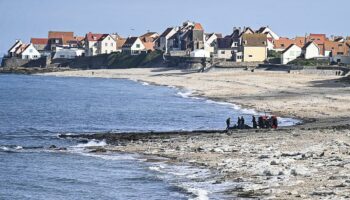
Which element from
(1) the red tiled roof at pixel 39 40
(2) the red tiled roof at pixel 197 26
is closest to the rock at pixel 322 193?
(2) the red tiled roof at pixel 197 26

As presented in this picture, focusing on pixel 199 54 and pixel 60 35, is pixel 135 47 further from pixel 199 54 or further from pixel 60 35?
pixel 60 35

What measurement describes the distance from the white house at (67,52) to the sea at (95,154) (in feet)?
302

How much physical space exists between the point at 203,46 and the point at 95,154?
120681mm

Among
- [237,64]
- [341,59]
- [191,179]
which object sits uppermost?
[341,59]

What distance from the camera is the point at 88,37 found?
575 ft

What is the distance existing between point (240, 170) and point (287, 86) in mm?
60615

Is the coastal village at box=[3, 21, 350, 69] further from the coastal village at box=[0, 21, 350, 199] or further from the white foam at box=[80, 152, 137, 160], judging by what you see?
the white foam at box=[80, 152, 137, 160]

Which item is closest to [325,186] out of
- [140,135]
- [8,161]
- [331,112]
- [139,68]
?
[8,161]

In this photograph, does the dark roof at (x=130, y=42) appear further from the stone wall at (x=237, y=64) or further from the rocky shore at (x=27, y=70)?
the stone wall at (x=237, y=64)

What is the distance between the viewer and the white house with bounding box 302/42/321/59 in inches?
5027

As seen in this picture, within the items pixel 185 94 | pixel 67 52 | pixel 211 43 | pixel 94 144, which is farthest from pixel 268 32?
pixel 94 144

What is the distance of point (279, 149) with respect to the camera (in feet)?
108

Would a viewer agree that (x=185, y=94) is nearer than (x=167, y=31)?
Yes

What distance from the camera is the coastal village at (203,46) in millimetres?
127938
